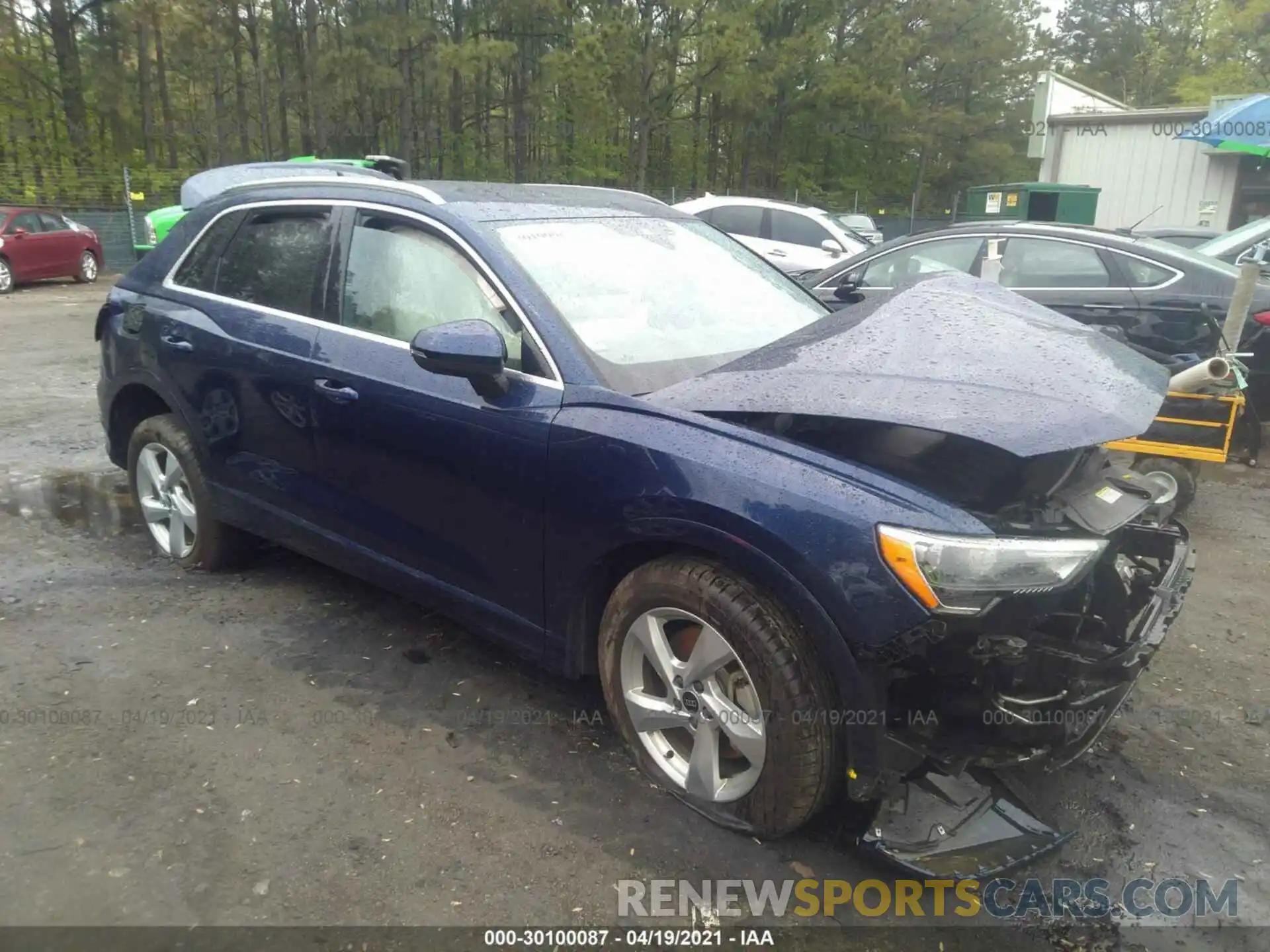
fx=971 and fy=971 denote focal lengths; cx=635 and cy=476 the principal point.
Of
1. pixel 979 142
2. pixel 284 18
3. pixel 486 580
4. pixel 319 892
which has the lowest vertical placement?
pixel 319 892

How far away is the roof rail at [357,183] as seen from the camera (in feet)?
11.5

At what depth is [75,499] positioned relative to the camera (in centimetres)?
567

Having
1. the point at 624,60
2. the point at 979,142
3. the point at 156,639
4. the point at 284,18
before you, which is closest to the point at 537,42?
the point at 624,60

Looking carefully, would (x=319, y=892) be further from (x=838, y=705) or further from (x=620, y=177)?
(x=620, y=177)

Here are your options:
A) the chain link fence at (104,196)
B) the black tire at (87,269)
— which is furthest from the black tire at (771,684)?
the chain link fence at (104,196)

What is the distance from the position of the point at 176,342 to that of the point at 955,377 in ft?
10.7

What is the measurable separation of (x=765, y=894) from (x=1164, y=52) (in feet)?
190

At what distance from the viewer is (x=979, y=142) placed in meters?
37.0

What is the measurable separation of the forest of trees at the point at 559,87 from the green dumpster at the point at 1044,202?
9837mm

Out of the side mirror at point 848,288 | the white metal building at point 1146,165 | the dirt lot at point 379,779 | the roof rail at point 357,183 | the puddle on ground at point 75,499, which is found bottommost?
the puddle on ground at point 75,499

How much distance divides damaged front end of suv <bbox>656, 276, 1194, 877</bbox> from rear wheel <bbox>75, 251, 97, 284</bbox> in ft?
64.7

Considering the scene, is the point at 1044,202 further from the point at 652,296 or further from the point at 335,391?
the point at 335,391

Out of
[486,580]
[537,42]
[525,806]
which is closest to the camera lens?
[525,806]

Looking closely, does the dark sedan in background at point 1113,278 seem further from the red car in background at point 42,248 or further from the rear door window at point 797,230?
the red car in background at point 42,248
